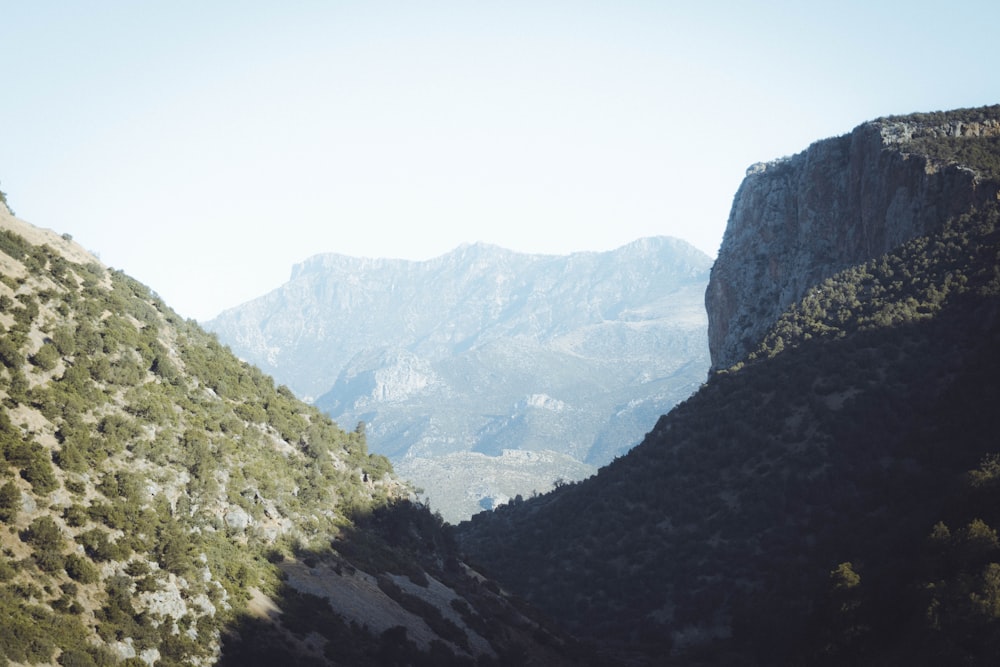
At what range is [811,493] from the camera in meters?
74.1

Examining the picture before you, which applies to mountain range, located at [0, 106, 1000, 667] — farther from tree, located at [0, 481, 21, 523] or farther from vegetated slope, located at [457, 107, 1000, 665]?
vegetated slope, located at [457, 107, 1000, 665]

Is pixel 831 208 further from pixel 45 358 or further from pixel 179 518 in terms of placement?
pixel 45 358

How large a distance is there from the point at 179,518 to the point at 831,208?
303ft

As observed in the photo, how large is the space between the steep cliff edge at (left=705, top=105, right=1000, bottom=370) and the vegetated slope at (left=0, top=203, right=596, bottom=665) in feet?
206

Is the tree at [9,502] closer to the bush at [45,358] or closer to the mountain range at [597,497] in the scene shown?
the mountain range at [597,497]

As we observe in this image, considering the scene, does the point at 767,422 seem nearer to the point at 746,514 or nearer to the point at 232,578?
the point at 746,514

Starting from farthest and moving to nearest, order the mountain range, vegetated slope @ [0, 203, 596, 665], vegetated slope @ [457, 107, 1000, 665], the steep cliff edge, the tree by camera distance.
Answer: the steep cliff edge < vegetated slope @ [457, 107, 1000, 665] < the mountain range < vegetated slope @ [0, 203, 596, 665] < the tree

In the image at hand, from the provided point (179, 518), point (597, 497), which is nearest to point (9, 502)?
point (179, 518)

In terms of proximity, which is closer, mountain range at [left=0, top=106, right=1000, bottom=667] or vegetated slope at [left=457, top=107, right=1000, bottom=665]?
mountain range at [left=0, top=106, right=1000, bottom=667]

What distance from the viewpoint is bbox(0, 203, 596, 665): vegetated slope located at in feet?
115

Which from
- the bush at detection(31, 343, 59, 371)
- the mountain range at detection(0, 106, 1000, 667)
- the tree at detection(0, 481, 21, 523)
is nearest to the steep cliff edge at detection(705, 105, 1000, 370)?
the mountain range at detection(0, 106, 1000, 667)

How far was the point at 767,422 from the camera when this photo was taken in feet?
277

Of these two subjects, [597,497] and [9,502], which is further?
[597,497]

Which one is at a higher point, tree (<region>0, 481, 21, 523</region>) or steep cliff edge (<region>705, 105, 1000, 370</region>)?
steep cliff edge (<region>705, 105, 1000, 370</region>)
